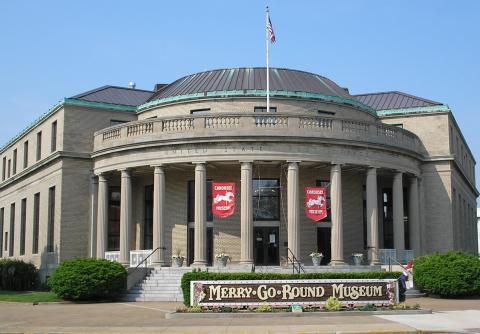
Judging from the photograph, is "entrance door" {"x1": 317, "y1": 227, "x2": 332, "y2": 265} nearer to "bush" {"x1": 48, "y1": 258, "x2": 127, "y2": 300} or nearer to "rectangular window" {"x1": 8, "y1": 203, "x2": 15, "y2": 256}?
"bush" {"x1": 48, "y1": 258, "x2": 127, "y2": 300}

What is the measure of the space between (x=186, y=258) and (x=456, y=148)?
80.9ft

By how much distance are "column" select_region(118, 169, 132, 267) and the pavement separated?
11.0 meters

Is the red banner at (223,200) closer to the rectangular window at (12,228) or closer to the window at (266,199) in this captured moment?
the window at (266,199)

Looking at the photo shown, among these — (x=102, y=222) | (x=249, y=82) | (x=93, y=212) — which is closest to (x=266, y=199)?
(x=249, y=82)

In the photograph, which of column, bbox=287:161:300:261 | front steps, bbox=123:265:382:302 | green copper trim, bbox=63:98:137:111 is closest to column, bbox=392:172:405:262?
front steps, bbox=123:265:382:302

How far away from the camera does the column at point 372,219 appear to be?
127 ft

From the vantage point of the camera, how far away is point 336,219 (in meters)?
37.7

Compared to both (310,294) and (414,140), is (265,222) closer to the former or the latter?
(414,140)

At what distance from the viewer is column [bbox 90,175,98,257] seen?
42.7 meters

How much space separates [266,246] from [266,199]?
2.84 meters

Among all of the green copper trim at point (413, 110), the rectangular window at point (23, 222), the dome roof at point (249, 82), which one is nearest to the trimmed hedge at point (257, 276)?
the dome roof at point (249, 82)

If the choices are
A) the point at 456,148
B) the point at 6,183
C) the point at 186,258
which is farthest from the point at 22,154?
the point at 456,148

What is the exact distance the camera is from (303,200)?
4091cm

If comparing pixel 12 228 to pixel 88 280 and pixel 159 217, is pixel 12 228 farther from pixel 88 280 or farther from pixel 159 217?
pixel 88 280
